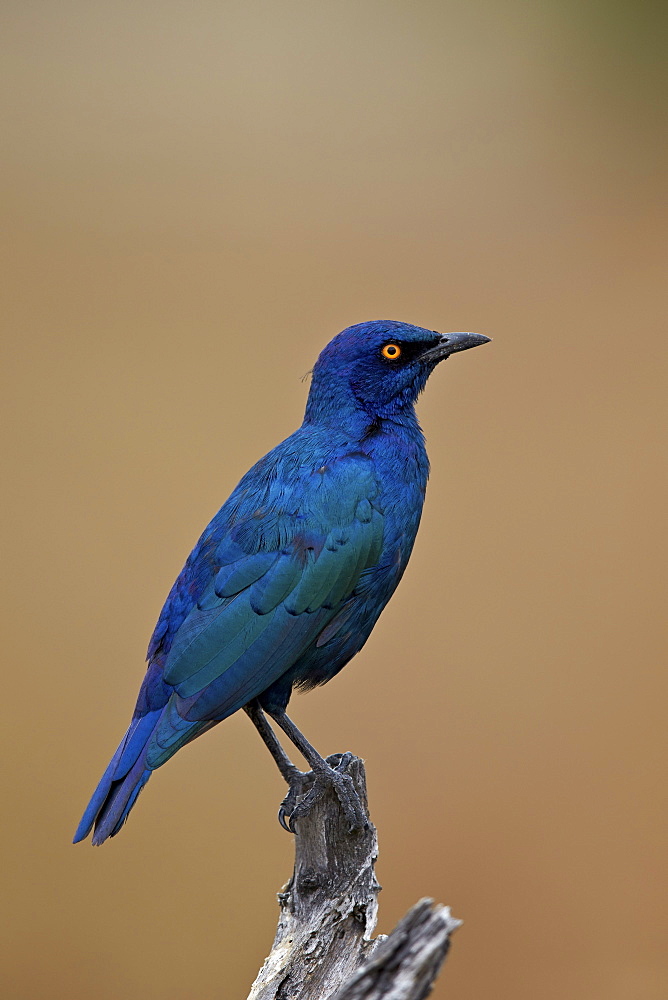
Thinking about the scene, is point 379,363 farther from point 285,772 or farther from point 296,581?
point 285,772

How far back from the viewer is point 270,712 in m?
2.71

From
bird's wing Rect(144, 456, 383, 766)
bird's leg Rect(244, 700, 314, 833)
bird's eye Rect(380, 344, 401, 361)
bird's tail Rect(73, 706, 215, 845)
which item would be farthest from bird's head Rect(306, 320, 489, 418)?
bird's tail Rect(73, 706, 215, 845)

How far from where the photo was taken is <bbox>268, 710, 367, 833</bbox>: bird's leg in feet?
8.61

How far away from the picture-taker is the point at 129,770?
7.80 feet

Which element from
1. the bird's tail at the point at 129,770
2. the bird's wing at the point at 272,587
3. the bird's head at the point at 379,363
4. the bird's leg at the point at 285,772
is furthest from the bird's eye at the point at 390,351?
the bird's tail at the point at 129,770

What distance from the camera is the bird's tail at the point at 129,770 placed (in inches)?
91.2

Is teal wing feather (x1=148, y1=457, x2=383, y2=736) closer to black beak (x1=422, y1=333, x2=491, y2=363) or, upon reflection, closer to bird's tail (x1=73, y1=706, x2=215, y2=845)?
bird's tail (x1=73, y1=706, x2=215, y2=845)

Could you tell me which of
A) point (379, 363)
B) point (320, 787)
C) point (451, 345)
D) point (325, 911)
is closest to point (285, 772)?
point (320, 787)

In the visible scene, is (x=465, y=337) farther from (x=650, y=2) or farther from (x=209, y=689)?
(x=650, y=2)

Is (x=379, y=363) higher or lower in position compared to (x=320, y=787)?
higher

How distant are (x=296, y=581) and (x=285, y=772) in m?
0.62

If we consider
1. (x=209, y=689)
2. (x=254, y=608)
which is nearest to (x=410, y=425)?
(x=254, y=608)

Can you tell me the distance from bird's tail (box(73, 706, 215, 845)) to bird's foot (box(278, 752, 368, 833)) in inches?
14.8

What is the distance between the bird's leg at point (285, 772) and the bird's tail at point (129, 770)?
0.32 m
